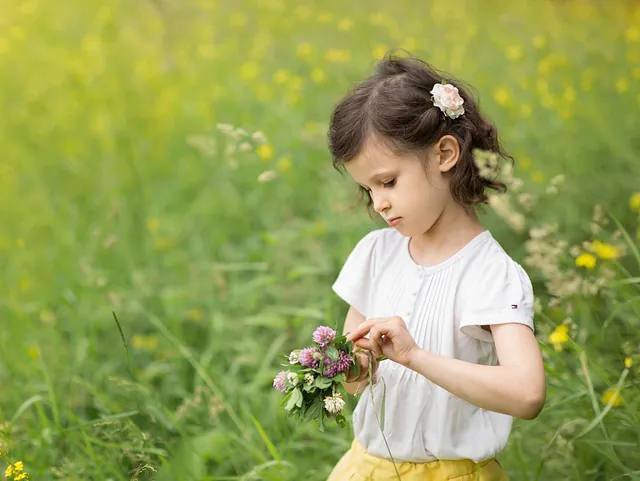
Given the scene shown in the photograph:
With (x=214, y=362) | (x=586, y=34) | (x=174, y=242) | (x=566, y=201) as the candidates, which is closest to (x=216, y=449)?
(x=214, y=362)

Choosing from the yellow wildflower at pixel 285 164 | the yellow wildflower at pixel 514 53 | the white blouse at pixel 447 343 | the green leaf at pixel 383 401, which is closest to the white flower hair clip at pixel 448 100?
the white blouse at pixel 447 343

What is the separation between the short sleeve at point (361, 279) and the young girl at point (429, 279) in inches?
2.5

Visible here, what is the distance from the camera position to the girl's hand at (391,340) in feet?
4.70

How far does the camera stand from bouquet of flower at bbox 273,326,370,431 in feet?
4.78

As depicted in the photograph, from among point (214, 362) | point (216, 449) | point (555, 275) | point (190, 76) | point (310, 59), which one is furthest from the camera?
point (190, 76)

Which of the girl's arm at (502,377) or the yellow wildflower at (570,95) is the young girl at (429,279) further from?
the yellow wildflower at (570,95)

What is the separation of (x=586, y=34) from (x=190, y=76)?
2122 mm

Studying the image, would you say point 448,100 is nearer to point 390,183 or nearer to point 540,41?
point 390,183

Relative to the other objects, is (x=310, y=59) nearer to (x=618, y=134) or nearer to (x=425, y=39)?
(x=425, y=39)

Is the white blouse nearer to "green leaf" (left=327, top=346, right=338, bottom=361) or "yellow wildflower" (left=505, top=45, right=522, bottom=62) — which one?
"green leaf" (left=327, top=346, right=338, bottom=361)

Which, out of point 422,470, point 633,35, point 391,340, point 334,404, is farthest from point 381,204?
point 633,35

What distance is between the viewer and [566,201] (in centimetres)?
311

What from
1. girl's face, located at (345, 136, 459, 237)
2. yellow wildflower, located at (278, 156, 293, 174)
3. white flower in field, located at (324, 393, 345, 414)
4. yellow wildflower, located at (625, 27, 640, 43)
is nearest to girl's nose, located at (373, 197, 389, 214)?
girl's face, located at (345, 136, 459, 237)

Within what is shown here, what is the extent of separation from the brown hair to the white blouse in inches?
5.5
